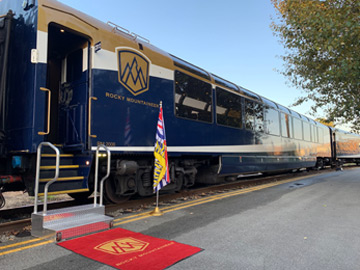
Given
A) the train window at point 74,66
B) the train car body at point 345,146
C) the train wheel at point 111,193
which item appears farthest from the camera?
the train car body at point 345,146

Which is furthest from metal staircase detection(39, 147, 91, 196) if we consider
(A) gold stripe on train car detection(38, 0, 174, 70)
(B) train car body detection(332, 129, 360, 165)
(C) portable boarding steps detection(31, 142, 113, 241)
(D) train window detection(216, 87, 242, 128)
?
(B) train car body detection(332, 129, 360, 165)

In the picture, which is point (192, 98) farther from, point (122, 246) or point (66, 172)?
point (122, 246)

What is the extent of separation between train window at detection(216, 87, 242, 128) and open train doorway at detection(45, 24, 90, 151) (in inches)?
164

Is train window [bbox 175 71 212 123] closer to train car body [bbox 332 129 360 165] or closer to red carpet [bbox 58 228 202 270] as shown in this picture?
red carpet [bbox 58 228 202 270]

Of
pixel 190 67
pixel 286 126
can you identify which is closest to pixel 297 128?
pixel 286 126

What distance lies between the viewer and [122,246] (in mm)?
3346

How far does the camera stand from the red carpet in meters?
2.87

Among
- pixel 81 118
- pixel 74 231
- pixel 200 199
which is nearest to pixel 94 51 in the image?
pixel 81 118

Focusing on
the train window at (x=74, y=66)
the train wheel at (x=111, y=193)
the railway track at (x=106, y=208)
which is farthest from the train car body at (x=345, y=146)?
the train window at (x=74, y=66)

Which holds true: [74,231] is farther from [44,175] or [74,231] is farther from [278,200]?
[278,200]

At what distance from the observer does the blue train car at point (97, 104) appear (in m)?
4.27

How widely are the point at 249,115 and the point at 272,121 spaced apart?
225cm

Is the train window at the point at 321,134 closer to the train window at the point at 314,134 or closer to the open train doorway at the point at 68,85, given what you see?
the train window at the point at 314,134

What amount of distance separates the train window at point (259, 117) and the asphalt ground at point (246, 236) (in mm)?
4151
